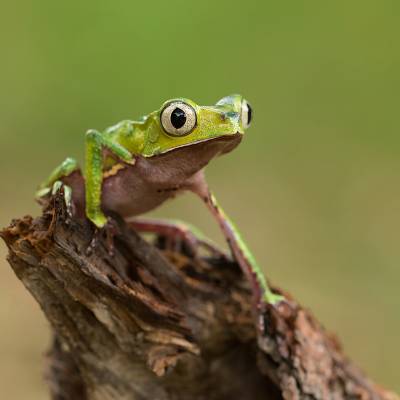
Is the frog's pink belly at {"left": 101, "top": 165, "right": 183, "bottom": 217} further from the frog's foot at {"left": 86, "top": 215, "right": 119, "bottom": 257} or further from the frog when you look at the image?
the frog's foot at {"left": 86, "top": 215, "right": 119, "bottom": 257}

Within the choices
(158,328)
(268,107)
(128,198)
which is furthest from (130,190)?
(268,107)

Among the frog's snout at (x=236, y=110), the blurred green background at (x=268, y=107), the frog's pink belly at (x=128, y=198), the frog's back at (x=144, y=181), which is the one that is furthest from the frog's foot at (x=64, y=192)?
the blurred green background at (x=268, y=107)

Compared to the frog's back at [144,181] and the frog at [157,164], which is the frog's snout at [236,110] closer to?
the frog at [157,164]

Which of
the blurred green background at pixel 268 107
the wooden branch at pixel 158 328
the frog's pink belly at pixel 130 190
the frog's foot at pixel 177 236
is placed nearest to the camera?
the wooden branch at pixel 158 328

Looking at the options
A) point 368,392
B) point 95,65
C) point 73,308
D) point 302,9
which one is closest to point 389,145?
point 302,9

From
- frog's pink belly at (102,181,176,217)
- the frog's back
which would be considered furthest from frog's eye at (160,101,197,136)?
frog's pink belly at (102,181,176,217)

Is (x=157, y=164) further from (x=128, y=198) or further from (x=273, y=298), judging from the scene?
(x=273, y=298)

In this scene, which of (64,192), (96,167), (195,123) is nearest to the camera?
(64,192)
